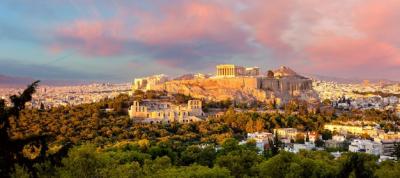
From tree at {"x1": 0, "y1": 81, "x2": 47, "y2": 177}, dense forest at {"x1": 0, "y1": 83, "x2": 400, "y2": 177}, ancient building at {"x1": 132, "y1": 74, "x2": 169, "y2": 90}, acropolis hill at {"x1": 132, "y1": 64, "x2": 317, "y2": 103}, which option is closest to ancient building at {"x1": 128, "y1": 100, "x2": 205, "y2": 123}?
dense forest at {"x1": 0, "y1": 83, "x2": 400, "y2": 177}

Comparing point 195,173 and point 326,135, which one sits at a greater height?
point 195,173

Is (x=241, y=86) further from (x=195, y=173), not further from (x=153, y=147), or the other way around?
(x=195, y=173)

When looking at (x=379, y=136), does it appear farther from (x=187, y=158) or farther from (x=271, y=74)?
(x=271, y=74)

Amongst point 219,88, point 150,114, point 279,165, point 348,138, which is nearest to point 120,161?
point 279,165

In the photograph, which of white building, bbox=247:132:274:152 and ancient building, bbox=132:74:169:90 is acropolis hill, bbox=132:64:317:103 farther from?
white building, bbox=247:132:274:152

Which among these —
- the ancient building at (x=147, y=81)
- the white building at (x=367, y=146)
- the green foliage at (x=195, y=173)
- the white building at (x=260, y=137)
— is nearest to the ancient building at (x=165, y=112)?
the white building at (x=260, y=137)

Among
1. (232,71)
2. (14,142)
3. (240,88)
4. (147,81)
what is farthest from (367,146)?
(147,81)

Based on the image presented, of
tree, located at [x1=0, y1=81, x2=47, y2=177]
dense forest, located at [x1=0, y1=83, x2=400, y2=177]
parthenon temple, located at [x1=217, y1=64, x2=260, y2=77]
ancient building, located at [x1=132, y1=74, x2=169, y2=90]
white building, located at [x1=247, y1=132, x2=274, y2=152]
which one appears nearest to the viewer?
tree, located at [x1=0, y1=81, x2=47, y2=177]
